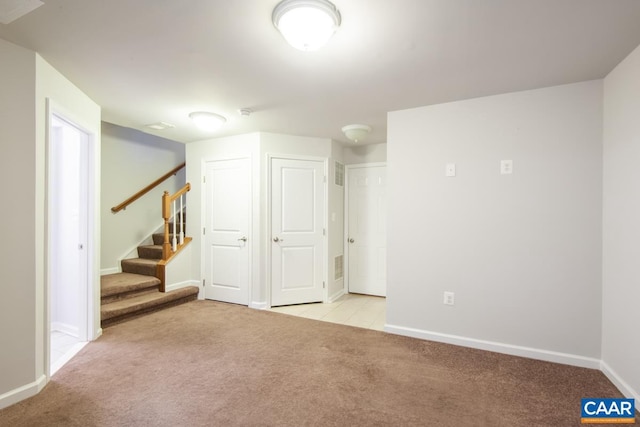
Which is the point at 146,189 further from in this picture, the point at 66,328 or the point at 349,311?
the point at 349,311

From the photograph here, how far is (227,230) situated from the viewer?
409cm

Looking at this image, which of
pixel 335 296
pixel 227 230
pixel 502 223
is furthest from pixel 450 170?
pixel 227 230

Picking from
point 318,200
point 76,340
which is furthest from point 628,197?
point 76,340

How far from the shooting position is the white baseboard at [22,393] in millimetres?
1827

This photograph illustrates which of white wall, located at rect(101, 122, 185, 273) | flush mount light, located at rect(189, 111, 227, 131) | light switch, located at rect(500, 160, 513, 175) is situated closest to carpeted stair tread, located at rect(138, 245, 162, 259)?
white wall, located at rect(101, 122, 185, 273)

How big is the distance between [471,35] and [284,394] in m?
2.55

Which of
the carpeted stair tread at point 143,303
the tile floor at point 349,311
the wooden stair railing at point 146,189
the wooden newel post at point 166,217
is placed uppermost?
the wooden stair railing at point 146,189

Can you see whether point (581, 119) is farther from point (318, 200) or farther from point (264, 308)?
point (264, 308)

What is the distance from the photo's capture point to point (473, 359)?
2.48 meters

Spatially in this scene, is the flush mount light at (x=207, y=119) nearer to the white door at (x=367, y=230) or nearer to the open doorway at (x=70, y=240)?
the open doorway at (x=70, y=240)

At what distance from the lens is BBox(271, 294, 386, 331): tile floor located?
3.41 meters

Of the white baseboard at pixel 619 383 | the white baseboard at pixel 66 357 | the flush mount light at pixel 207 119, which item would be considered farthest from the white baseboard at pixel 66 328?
the white baseboard at pixel 619 383

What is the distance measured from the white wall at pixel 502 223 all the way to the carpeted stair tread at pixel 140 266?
317 cm

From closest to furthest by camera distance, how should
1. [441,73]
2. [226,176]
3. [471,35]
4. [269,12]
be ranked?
[269,12] < [471,35] < [441,73] < [226,176]
